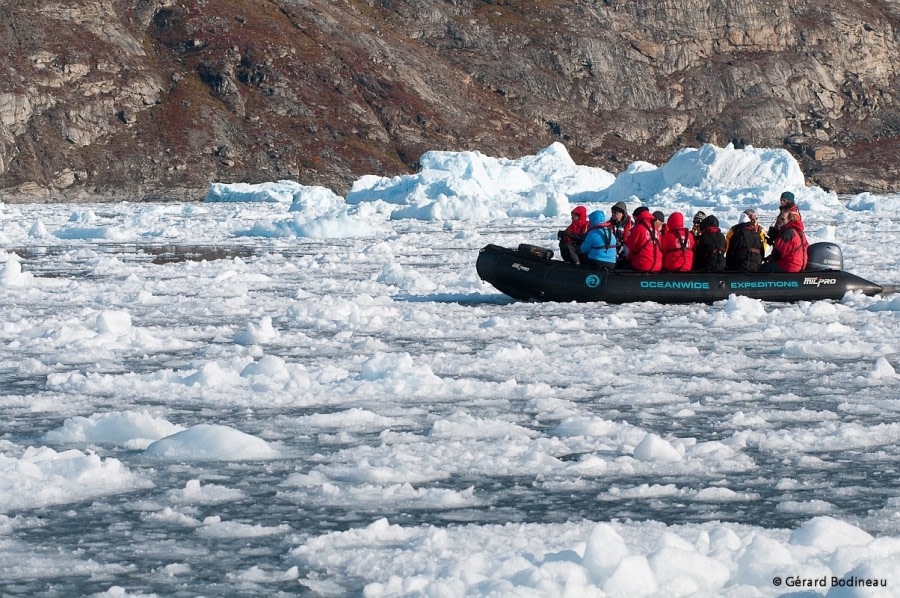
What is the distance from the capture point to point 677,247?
43.0ft

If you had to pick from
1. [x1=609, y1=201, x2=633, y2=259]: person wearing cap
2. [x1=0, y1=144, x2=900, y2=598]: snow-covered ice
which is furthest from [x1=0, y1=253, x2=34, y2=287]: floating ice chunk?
[x1=609, y1=201, x2=633, y2=259]: person wearing cap

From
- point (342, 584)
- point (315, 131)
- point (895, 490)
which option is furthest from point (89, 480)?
point (315, 131)

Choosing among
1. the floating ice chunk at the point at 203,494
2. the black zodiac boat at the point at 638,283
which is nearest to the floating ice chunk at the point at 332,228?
the black zodiac boat at the point at 638,283

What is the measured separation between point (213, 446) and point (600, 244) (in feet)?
26.0

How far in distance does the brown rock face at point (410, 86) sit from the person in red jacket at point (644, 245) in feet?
239

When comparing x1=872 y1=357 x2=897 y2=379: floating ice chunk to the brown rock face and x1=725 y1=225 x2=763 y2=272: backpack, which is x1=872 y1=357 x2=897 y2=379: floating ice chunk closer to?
x1=725 y1=225 x2=763 y2=272: backpack

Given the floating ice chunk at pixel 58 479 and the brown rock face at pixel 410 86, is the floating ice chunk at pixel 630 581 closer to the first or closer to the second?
the floating ice chunk at pixel 58 479

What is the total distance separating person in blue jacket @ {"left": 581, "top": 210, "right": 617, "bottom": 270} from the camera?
1299 centimetres

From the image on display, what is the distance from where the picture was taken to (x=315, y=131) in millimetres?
93438

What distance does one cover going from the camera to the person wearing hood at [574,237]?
13.2 m

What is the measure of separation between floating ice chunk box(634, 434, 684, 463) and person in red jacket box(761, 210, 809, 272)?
8.42m

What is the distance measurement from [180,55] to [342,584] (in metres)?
99.2

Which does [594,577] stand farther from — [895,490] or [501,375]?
[501,375]

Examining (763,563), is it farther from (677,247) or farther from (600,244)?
(677,247)
